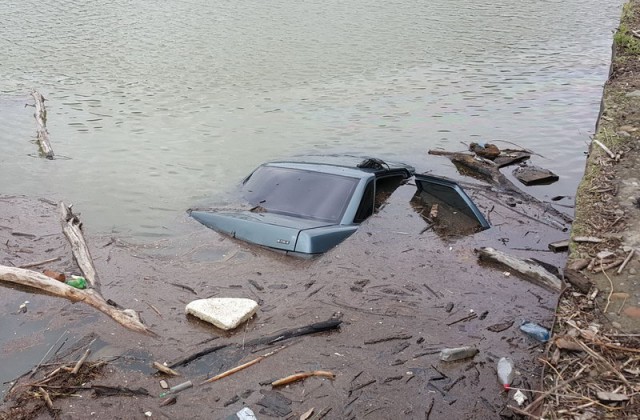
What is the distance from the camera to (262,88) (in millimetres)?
17312

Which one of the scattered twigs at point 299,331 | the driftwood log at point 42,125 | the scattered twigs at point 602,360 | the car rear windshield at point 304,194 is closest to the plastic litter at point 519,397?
the scattered twigs at point 602,360

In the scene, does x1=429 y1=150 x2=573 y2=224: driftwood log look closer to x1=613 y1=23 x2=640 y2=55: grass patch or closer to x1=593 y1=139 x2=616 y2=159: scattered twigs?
x1=593 y1=139 x2=616 y2=159: scattered twigs

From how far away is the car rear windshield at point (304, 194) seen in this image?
8.56 m

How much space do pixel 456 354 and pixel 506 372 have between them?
1.62 feet

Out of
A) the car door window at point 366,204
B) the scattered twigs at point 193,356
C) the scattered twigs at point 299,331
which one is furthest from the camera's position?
A: the car door window at point 366,204

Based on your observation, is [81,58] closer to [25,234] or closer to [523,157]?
Result: [25,234]

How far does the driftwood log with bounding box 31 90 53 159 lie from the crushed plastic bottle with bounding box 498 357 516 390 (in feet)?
33.1

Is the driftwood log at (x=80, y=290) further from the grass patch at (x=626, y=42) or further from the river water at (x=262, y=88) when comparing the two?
the grass patch at (x=626, y=42)

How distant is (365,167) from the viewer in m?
9.82

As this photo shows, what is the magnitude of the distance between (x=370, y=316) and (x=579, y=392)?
3.12 m

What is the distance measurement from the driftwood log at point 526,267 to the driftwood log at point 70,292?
4.32 meters

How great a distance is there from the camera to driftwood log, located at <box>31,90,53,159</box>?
12.6m

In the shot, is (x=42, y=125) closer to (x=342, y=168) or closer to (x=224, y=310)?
(x=342, y=168)

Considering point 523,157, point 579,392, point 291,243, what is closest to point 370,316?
point 291,243
